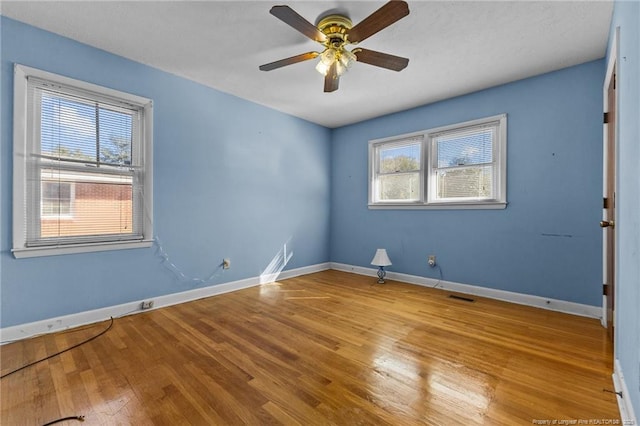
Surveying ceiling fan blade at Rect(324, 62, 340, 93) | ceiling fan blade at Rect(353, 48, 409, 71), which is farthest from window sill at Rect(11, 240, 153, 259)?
ceiling fan blade at Rect(353, 48, 409, 71)

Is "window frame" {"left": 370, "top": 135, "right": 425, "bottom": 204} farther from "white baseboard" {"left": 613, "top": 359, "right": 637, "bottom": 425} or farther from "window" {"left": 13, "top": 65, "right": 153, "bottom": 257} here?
"window" {"left": 13, "top": 65, "right": 153, "bottom": 257}

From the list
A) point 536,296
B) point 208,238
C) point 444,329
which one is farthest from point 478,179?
point 208,238

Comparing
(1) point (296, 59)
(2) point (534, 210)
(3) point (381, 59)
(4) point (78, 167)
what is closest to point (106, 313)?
(4) point (78, 167)

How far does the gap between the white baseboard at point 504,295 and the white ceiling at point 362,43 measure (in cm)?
255

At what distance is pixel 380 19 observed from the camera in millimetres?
1831

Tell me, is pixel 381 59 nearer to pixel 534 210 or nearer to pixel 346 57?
pixel 346 57

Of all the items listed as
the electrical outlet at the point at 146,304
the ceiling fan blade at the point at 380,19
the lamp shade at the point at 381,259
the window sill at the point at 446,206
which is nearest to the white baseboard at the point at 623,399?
the window sill at the point at 446,206

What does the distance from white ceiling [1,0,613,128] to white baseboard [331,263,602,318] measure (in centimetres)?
255

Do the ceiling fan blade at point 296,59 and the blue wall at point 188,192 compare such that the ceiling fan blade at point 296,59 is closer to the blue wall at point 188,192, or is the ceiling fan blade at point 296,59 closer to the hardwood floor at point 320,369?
the blue wall at point 188,192

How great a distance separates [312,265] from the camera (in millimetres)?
4887

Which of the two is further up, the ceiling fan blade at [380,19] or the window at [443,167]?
the ceiling fan blade at [380,19]

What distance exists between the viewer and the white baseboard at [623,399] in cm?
130

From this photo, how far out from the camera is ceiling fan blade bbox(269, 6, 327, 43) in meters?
1.71

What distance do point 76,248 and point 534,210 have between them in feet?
15.8
